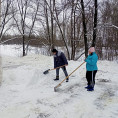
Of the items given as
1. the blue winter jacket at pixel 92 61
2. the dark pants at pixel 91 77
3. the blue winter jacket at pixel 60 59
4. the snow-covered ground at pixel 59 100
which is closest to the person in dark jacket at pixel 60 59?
the blue winter jacket at pixel 60 59

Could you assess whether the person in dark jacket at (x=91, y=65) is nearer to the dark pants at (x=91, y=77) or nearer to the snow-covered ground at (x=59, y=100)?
the dark pants at (x=91, y=77)

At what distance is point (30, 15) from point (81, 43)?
807cm

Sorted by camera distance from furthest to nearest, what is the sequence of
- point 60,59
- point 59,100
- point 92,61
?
point 60,59, point 92,61, point 59,100

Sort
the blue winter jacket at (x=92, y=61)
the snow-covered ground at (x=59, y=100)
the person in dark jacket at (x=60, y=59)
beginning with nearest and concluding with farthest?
the snow-covered ground at (x=59, y=100)
the blue winter jacket at (x=92, y=61)
the person in dark jacket at (x=60, y=59)

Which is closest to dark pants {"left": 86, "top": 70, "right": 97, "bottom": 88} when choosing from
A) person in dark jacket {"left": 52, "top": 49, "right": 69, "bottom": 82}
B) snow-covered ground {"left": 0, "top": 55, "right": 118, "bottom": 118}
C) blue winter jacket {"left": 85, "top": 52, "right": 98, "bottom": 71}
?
blue winter jacket {"left": 85, "top": 52, "right": 98, "bottom": 71}

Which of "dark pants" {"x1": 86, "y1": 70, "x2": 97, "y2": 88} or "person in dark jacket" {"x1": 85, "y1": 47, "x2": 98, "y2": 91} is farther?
"dark pants" {"x1": 86, "y1": 70, "x2": 97, "y2": 88}

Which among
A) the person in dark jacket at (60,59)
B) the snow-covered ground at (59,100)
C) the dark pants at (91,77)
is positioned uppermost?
the person in dark jacket at (60,59)

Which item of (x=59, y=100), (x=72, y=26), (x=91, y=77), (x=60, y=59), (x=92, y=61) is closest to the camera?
(x=59, y=100)

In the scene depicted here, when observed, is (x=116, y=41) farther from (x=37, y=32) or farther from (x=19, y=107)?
(x=19, y=107)

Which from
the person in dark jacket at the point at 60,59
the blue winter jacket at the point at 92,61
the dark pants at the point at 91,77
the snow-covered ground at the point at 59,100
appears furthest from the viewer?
the person in dark jacket at the point at 60,59

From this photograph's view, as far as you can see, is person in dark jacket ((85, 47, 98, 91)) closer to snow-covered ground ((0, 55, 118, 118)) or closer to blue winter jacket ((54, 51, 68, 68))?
snow-covered ground ((0, 55, 118, 118))

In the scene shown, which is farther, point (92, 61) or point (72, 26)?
point (72, 26)

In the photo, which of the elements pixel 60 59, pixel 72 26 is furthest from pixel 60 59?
pixel 72 26

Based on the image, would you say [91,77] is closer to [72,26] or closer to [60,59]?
[60,59]
